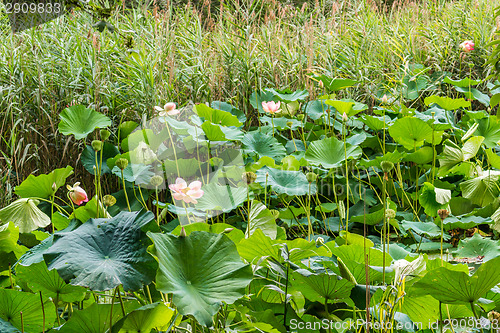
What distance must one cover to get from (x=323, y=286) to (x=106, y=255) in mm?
478

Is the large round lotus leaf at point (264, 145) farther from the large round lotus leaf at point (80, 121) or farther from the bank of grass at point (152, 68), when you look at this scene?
the large round lotus leaf at point (80, 121)

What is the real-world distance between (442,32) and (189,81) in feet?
8.60

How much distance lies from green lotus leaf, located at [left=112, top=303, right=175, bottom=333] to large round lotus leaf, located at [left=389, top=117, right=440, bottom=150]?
67.5 inches

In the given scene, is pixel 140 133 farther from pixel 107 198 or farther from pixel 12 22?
pixel 12 22

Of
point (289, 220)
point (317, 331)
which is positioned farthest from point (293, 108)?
point (317, 331)

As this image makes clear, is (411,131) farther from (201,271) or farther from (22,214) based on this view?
(22,214)

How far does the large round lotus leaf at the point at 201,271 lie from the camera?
29.2 inches

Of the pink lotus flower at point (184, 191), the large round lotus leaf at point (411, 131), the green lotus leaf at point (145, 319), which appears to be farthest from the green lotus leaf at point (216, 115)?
the green lotus leaf at point (145, 319)

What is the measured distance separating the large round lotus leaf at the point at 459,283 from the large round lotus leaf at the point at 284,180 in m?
0.90

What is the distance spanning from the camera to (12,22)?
12.3 ft

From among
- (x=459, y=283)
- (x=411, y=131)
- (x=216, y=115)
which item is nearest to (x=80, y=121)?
(x=216, y=115)

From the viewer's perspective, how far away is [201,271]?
830mm

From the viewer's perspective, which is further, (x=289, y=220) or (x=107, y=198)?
(x=289, y=220)

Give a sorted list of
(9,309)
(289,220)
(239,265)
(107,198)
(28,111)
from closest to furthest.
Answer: (239,265)
(9,309)
(107,198)
(289,220)
(28,111)
